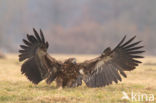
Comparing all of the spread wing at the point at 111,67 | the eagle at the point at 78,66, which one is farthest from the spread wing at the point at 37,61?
the spread wing at the point at 111,67

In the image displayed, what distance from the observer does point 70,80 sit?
11.7 m

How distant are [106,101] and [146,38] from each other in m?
68.2

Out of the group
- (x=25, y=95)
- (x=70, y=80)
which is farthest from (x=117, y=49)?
(x=25, y=95)

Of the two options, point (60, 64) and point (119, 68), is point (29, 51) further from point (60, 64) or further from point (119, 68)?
point (119, 68)

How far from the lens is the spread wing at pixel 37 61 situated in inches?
438

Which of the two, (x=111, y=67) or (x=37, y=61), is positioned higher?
(x=37, y=61)

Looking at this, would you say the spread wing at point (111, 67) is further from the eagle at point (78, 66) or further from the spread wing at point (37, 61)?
the spread wing at point (37, 61)

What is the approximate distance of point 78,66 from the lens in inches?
454

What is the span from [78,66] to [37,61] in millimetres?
1458

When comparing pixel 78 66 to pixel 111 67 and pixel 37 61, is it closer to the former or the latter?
pixel 111 67

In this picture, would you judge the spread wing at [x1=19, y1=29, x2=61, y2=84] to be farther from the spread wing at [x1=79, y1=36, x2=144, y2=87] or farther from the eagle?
the spread wing at [x1=79, y1=36, x2=144, y2=87]

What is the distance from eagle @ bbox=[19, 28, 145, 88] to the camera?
11.4 metres

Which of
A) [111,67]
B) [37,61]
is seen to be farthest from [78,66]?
[37,61]

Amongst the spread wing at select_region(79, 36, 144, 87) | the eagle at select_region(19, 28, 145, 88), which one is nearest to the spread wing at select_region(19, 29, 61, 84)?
the eagle at select_region(19, 28, 145, 88)
